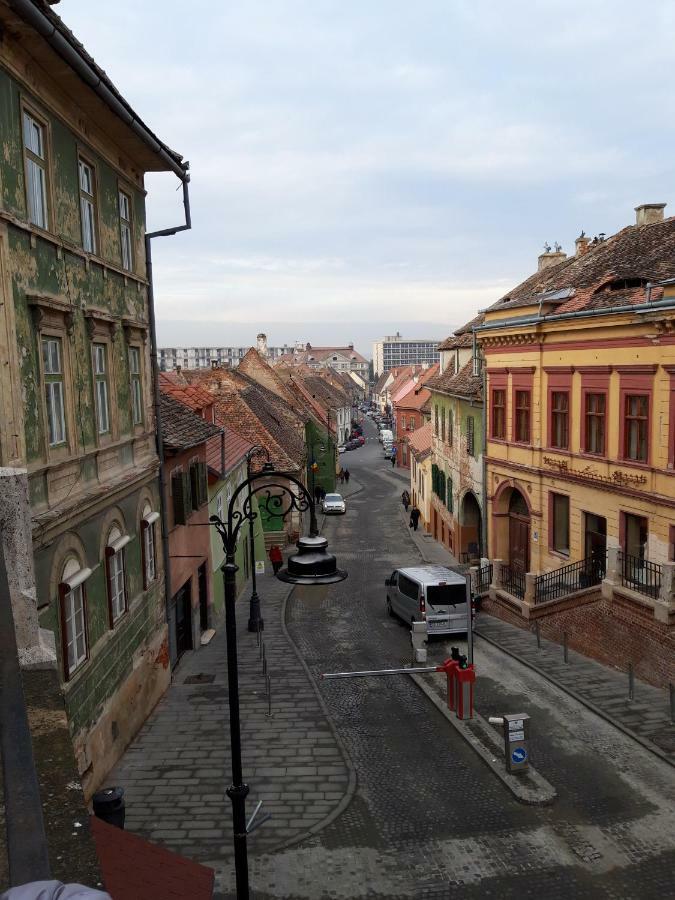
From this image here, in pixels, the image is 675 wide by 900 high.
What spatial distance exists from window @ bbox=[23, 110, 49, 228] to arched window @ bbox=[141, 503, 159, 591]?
22.6 ft

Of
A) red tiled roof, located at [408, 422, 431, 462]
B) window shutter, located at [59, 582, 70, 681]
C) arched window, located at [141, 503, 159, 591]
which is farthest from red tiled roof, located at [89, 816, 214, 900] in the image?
red tiled roof, located at [408, 422, 431, 462]

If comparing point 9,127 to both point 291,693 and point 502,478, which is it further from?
point 502,478

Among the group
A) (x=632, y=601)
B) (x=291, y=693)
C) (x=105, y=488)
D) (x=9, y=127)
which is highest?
(x=9, y=127)

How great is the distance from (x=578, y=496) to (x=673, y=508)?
409 cm

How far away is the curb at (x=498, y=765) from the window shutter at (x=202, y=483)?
28.4ft

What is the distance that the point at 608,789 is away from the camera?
12.7 m

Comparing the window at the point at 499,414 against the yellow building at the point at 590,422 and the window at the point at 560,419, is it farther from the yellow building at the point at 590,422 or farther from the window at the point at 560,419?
the window at the point at 560,419

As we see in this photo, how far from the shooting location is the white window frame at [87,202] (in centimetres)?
1268

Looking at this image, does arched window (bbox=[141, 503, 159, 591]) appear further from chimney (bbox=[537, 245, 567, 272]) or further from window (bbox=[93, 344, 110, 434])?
chimney (bbox=[537, 245, 567, 272])

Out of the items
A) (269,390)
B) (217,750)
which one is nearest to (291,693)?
(217,750)

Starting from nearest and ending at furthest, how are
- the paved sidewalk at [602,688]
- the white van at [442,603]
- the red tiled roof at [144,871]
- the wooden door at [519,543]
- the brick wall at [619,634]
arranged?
the red tiled roof at [144,871] → the paved sidewalk at [602,688] → the brick wall at [619,634] → the white van at [442,603] → the wooden door at [519,543]

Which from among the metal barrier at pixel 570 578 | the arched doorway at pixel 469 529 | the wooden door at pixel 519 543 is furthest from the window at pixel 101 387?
the arched doorway at pixel 469 529

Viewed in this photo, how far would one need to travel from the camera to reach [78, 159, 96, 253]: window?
41.8 ft

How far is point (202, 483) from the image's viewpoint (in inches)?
854
